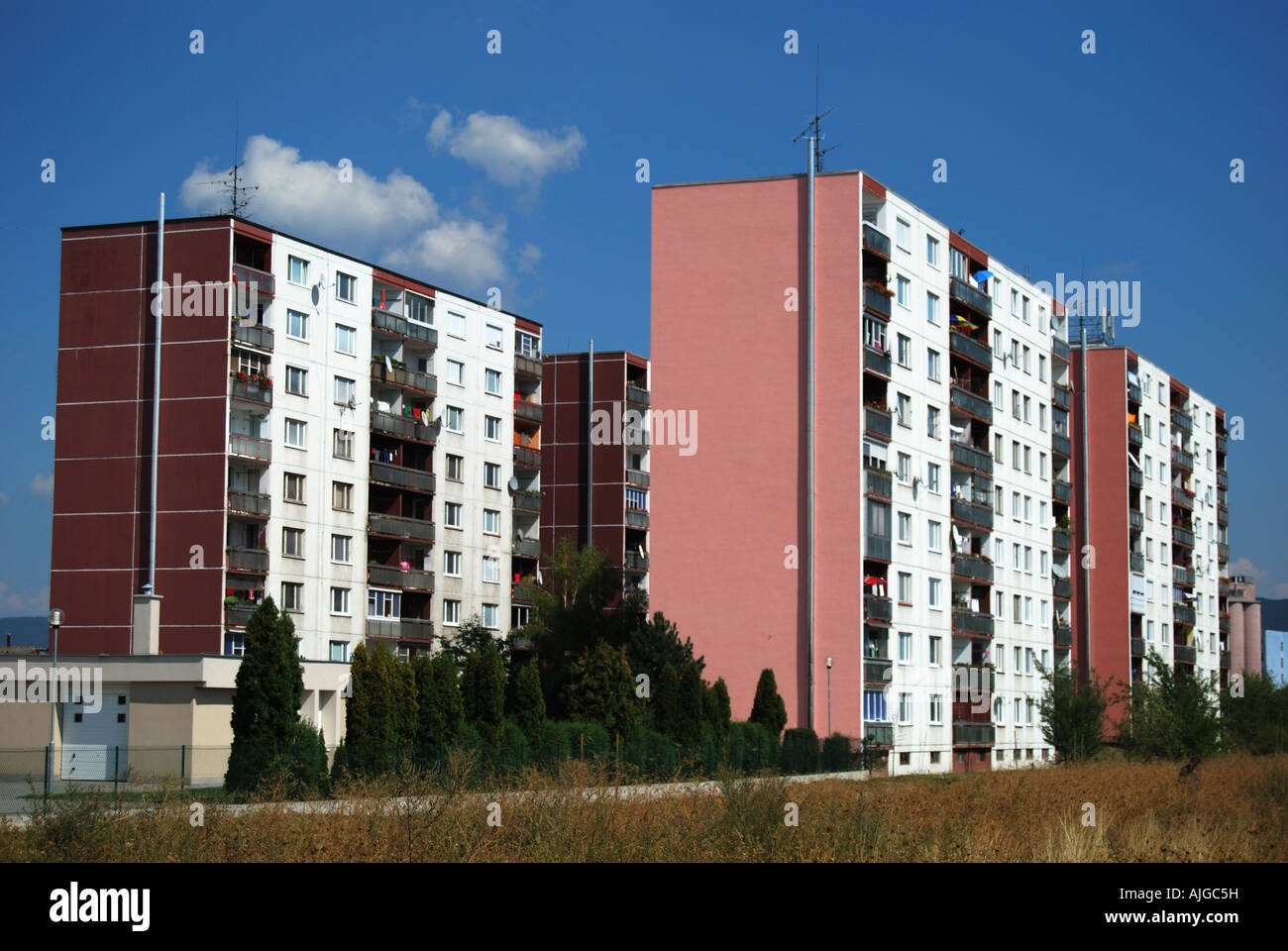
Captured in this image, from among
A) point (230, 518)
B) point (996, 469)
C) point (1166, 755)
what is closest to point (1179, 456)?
point (996, 469)

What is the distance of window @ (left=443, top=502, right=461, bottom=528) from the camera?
236ft

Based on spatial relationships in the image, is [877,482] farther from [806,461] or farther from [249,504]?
[249,504]

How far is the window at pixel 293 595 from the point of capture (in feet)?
199

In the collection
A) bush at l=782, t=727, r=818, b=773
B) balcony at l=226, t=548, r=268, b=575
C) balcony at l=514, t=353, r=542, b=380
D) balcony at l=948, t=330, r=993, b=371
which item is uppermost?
balcony at l=514, t=353, r=542, b=380

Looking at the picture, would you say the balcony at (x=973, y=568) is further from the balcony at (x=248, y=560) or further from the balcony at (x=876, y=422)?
the balcony at (x=248, y=560)

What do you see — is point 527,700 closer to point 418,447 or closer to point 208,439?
point 208,439

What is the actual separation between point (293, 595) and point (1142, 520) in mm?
53662

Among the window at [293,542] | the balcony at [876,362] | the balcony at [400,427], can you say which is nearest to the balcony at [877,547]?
the balcony at [876,362]

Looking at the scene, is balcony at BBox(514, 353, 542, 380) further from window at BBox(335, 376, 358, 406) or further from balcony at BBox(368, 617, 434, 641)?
balcony at BBox(368, 617, 434, 641)

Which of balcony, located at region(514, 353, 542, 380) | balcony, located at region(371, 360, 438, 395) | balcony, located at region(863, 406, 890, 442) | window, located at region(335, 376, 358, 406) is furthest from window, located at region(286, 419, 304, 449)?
balcony, located at region(863, 406, 890, 442)

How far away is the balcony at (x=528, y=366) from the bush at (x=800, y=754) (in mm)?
34136

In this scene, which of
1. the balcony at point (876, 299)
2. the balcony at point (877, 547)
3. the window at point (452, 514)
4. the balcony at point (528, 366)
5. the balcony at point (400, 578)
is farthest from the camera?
the balcony at point (528, 366)

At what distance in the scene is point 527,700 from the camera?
40.8 metres

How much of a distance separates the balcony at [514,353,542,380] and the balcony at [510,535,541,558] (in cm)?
904
